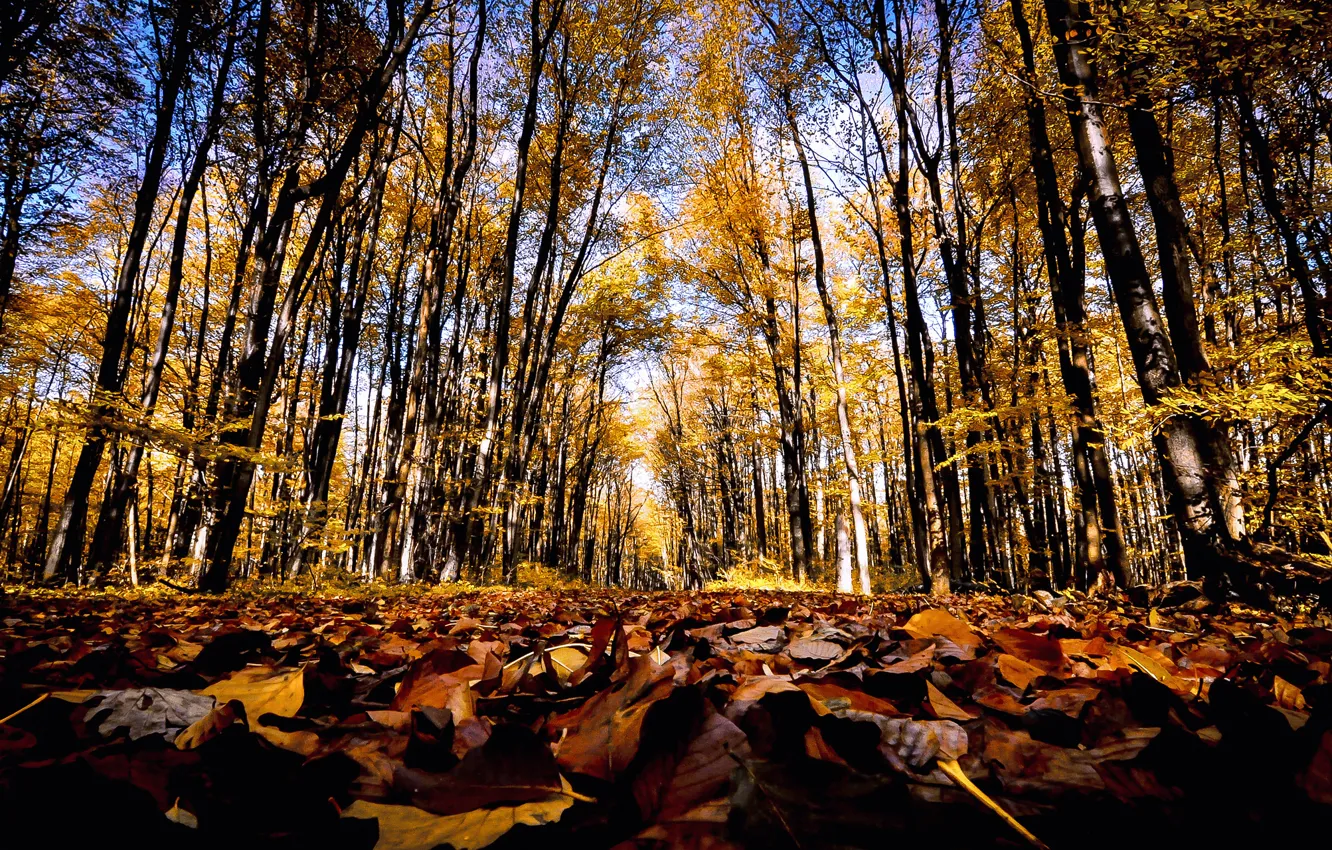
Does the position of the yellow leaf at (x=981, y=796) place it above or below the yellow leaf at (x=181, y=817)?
below

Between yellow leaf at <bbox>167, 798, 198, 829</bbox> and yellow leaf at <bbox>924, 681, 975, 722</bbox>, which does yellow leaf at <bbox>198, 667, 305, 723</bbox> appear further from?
yellow leaf at <bbox>924, 681, 975, 722</bbox>

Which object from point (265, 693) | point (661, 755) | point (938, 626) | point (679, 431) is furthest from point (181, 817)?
point (679, 431)

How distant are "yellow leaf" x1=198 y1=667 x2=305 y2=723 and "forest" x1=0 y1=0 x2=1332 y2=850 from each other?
2 cm

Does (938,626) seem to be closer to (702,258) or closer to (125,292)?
(125,292)

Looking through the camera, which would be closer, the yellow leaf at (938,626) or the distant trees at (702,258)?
the yellow leaf at (938,626)

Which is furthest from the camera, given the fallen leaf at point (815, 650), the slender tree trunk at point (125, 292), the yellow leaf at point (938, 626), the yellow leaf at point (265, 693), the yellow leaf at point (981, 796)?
the slender tree trunk at point (125, 292)

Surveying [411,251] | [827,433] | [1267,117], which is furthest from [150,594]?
[827,433]

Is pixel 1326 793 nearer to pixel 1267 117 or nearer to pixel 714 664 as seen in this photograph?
pixel 714 664

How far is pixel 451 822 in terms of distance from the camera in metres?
0.48

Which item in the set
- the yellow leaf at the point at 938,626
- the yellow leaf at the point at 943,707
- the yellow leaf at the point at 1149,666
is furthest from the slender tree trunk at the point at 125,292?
the yellow leaf at the point at 1149,666

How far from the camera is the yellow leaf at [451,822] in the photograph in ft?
1.47

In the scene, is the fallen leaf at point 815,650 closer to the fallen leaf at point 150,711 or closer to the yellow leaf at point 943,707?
the yellow leaf at point 943,707

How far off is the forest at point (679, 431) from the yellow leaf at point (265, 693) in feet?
0.05

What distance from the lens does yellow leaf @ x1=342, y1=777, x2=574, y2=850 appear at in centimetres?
45
